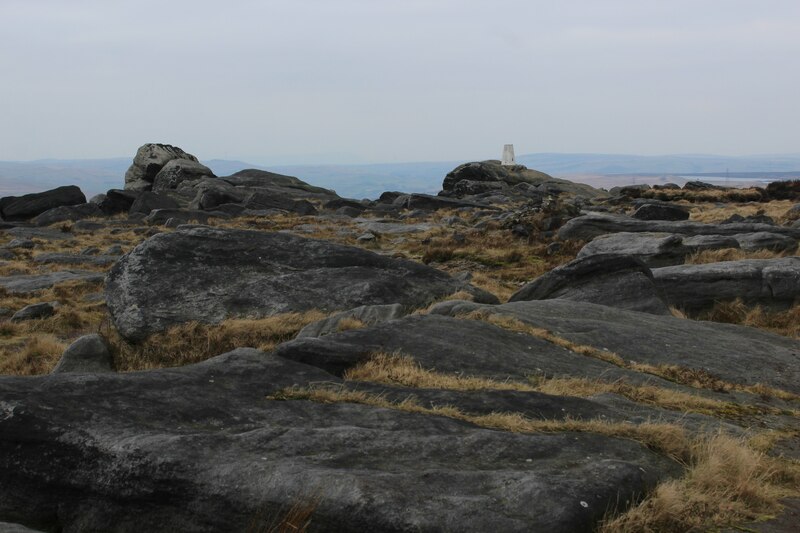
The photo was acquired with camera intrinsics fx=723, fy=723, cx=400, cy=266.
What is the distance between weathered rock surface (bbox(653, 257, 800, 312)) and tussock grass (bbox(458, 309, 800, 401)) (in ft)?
22.7

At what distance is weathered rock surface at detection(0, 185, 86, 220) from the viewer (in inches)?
2226

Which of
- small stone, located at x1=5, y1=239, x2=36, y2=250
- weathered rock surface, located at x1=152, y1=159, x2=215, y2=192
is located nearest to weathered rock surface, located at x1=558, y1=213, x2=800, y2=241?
small stone, located at x1=5, y1=239, x2=36, y2=250

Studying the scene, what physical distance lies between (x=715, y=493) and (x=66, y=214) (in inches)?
2146

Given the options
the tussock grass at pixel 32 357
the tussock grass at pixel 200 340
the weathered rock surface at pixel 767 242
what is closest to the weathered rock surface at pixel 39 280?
the tussock grass at pixel 32 357

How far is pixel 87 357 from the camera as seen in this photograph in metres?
13.2

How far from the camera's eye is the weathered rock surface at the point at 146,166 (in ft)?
229

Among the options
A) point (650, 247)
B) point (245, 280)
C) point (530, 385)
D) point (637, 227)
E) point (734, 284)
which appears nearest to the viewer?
point (530, 385)

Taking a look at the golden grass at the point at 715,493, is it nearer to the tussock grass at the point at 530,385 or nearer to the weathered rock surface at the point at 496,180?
the tussock grass at the point at 530,385

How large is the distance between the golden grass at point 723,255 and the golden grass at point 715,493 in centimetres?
1600

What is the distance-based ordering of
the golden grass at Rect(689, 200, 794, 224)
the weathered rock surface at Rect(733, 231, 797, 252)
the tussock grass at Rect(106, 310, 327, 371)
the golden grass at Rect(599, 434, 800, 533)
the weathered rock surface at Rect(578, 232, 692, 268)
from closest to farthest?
1. the golden grass at Rect(599, 434, 800, 533)
2. the tussock grass at Rect(106, 310, 327, 371)
3. the weathered rock surface at Rect(578, 232, 692, 268)
4. the weathered rock surface at Rect(733, 231, 797, 252)
5. the golden grass at Rect(689, 200, 794, 224)

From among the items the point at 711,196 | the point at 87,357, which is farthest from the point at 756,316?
the point at 711,196

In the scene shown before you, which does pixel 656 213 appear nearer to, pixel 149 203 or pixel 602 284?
pixel 602 284

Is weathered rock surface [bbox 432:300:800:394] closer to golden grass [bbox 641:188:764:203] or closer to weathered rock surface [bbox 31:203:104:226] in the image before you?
golden grass [bbox 641:188:764:203]

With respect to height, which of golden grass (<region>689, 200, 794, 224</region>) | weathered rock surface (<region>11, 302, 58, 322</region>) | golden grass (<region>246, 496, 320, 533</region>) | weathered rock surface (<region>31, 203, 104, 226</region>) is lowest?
weathered rock surface (<region>11, 302, 58, 322</region>)
